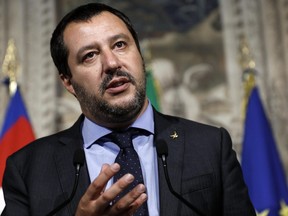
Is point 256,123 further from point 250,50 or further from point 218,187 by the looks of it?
point 218,187

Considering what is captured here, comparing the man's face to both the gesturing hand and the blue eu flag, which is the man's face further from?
the blue eu flag

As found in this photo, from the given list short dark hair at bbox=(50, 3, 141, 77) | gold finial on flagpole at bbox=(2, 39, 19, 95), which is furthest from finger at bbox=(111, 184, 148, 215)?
gold finial on flagpole at bbox=(2, 39, 19, 95)

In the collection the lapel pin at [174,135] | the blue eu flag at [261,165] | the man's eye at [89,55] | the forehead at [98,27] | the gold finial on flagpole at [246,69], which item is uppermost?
the forehead at [98,27]

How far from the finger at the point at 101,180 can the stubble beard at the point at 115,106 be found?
461 millimetres

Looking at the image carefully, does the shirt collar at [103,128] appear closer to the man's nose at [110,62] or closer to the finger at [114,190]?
the man's nose at [110,62]

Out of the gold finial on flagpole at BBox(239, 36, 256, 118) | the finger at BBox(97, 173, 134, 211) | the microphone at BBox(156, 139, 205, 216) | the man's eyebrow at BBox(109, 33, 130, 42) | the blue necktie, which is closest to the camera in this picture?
the finger at BBox(97, 173, 134, 211)

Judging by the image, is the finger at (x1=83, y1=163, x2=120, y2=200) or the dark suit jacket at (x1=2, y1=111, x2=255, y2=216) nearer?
the finger at (x1=83, y1=163, x2=120, y2=200)

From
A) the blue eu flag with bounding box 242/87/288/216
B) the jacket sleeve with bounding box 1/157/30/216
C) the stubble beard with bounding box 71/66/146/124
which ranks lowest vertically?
the blue eu flag with bounding box 242/87/288/216

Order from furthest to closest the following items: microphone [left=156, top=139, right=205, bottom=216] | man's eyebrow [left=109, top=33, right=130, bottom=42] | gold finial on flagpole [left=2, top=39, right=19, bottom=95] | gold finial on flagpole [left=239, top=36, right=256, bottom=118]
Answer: gold finial on flagpole [left=239, top=36, right=256, bottom=118]
gold finial on flagpole [left=2, top=39, right=19, bottom=95]
man's eyebrow [left=109, top=33, right=130, bottom=42]
microphone [left=156, top=139, right=205, bottom=216]

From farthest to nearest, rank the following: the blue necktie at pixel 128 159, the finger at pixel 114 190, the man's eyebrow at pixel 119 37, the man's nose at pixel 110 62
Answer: the man's eyebrow at pixel 119 37 < the man's nose at pixel 110 62 < the blue necktie at pixel 128 159 < the finger at pixel 114 190

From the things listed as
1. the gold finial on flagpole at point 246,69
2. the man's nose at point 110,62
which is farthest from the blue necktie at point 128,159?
the gold finial on flagpole at point 246,69

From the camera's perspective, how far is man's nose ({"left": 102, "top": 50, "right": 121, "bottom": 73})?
5.49 ft

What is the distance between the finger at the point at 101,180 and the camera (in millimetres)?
1234

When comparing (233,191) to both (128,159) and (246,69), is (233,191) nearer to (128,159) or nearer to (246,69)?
(128,159)
